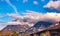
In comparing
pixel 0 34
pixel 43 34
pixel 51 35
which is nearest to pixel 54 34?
pixel 51 35

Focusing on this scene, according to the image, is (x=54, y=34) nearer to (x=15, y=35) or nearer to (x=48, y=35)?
(x=48, y=35)

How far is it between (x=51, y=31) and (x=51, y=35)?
1332 mm

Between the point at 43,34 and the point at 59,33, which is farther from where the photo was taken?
the point at 43,34

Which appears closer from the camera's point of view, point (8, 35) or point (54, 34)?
point (8, 35)

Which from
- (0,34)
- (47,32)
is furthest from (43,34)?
(0,34)

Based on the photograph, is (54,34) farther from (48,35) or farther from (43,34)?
(43,34)

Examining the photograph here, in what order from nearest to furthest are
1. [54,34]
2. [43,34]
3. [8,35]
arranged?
[8,35], [54,34], [43,34]

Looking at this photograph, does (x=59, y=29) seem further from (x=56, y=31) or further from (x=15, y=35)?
(x=15, y=35)

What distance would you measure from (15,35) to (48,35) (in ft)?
35.9

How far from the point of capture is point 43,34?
65750mm

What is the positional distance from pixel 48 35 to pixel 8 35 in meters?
13.4

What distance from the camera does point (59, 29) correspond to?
2399 inches

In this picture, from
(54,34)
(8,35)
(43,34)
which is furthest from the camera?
(43,34)

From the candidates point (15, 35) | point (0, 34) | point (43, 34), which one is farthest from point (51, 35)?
point (0, 34)
